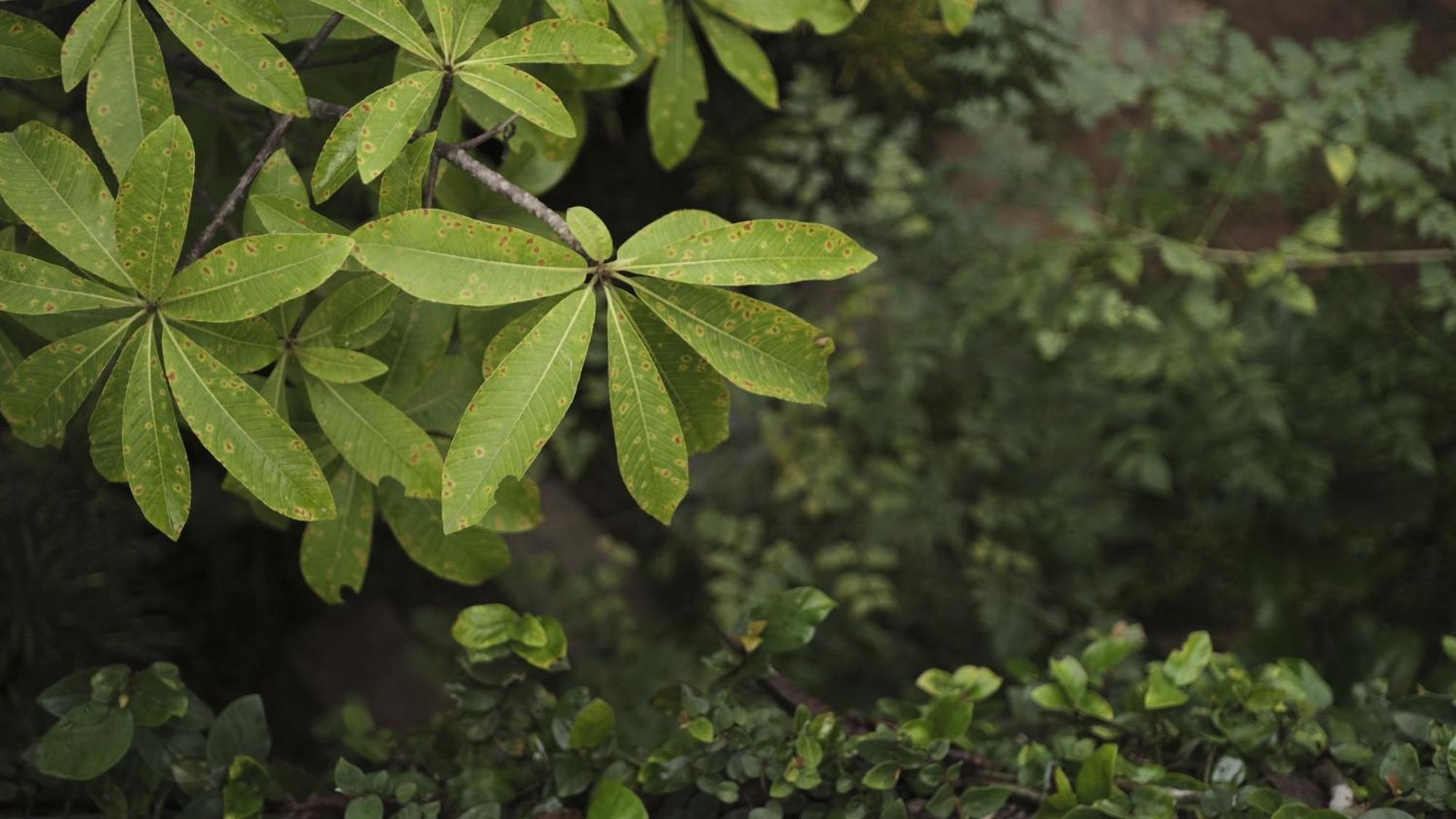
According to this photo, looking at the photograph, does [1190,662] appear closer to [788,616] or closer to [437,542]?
[788,616]

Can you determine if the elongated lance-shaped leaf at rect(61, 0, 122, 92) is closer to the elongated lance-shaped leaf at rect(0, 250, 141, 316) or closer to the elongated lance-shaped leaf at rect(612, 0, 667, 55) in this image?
the elongated lance-shaped leaf at rect(0, 250, 141, 316)

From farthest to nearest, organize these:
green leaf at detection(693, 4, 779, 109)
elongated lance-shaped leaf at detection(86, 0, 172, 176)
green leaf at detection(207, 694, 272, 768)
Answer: green leaf at detection(693, 4, 779, 109) < green leaf at detection(207, 694, 272, 768) < elongated lance-shaped leaf at detection(86, 0, 172, 176)

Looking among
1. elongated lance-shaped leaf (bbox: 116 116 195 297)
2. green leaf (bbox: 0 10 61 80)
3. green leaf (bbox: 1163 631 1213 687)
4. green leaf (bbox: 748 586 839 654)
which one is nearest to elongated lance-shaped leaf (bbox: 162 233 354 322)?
elongated lance-shaped leaf (bbox: 116 116 195 297)

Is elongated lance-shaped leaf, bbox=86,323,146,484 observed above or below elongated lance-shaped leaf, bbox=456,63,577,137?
below

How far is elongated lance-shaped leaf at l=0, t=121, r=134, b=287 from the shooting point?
75 cm

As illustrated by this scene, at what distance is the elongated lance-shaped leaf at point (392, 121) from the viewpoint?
0.73 meters

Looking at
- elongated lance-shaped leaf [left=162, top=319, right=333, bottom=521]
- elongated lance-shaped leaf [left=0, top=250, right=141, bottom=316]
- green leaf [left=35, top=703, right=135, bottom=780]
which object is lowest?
green leaf [left=35, top=703, right=135, bottom=780]

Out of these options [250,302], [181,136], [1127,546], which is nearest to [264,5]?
[181,136]

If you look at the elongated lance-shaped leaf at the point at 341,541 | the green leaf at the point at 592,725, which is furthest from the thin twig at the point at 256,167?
the green leaf at the point at 592,725

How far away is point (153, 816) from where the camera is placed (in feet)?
3.10

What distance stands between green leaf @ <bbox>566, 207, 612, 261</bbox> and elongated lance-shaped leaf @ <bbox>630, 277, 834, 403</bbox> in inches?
1.5

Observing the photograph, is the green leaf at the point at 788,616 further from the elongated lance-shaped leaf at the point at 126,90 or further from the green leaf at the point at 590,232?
the elongated lance-shaped leaf at the point at 126,90

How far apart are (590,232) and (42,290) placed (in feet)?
1.31

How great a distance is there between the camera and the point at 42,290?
2.43ft
